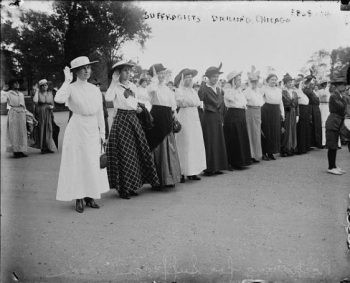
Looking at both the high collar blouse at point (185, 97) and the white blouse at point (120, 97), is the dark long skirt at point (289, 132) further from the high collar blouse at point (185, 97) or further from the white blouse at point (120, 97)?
the white blouse at point (120, 97)

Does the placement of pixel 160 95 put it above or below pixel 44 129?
above

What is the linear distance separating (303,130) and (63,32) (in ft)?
12.7

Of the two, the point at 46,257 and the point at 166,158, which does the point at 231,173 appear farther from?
the point at 46,257

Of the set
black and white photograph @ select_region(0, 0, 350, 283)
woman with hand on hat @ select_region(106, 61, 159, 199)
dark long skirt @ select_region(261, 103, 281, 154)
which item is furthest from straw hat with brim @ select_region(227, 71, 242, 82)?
woman with hand on hat @ select_region(106, 61, 159, 199)

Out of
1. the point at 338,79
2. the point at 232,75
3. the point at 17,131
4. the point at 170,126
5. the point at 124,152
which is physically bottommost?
the point at 124,152

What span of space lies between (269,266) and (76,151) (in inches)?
98.3

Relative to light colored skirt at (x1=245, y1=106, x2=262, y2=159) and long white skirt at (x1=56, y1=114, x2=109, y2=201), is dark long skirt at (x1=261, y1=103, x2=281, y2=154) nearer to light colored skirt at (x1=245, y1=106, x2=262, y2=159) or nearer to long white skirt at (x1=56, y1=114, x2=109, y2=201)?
light colored skirt at (x1=245, y1=106, x2=262, y2=159)

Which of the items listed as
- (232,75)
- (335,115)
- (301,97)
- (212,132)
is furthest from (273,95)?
(335,115)

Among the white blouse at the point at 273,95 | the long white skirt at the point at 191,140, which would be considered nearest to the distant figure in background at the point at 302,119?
the white blouse at the point at 273,95

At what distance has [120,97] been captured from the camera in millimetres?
5543

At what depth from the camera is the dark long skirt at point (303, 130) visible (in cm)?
595

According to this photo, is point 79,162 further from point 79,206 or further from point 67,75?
point 67,75

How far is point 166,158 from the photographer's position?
242 inches

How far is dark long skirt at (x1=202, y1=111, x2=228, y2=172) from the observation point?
7184 millimetres
